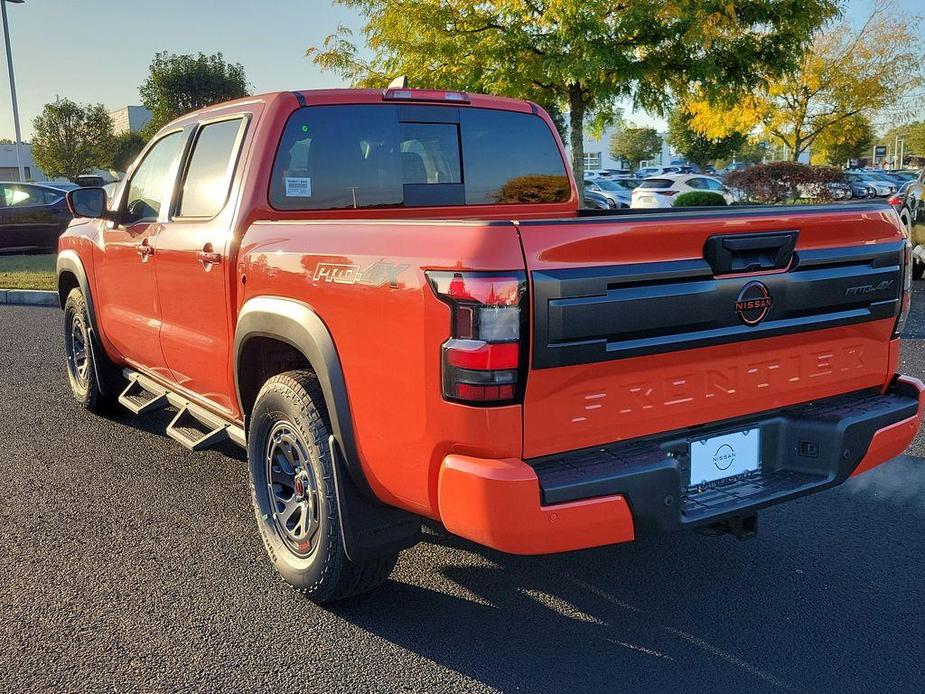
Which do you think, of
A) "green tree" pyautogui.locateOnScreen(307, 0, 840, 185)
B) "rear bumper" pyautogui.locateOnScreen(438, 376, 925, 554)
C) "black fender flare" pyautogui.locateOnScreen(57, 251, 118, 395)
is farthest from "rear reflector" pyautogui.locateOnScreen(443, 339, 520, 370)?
"green tree" pyautogui.locateOnScreen(307, 0, 840, 185)

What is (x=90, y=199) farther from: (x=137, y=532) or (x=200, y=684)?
(x=200, y=684)

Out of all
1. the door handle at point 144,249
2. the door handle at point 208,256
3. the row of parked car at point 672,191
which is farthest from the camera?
the row of parked car at point 672,191

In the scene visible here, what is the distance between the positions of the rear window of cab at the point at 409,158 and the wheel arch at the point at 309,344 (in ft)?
2.01

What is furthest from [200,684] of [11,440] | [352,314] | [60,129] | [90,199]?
[60,129]

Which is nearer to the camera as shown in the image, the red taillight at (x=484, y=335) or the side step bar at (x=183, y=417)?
the red taillight at (x=484, y=335)

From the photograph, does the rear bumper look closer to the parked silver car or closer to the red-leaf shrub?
the red-leaf shrub

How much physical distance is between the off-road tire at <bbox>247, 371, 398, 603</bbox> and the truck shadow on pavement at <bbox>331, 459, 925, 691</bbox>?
0.55 ft

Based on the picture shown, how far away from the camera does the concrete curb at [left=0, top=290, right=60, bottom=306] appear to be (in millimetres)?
11648

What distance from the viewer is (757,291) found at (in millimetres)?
2811

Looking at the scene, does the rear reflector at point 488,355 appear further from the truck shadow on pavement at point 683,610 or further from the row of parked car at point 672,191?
the row of parked car at point 672,191

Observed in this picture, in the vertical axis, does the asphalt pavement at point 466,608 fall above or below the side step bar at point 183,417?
below

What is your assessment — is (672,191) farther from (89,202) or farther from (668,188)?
(89,202)

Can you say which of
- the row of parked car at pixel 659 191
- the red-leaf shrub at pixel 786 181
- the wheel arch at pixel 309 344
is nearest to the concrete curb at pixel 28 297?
the wheel arch at pixel 309 344

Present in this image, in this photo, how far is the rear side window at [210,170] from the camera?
3.86 m
